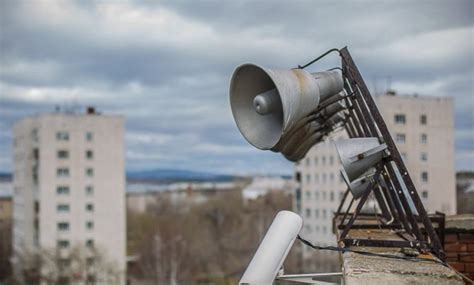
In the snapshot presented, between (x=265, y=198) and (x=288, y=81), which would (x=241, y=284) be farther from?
(x=265, y=198)

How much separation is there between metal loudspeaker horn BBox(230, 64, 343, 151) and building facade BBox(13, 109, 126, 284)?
104ft

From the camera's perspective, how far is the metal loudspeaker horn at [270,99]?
2965 millimetres

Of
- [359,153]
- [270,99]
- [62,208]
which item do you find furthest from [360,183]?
[62,208]

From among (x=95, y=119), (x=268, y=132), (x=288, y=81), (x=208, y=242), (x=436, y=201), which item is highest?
(x=95, y=119)

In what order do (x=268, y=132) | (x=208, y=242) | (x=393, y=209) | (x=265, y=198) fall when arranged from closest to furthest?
(x=268, y=132) < (x=393, y=209) < (x=208, y=242) < (x=265, y=198)

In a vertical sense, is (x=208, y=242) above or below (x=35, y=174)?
below

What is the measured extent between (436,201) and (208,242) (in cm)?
1919

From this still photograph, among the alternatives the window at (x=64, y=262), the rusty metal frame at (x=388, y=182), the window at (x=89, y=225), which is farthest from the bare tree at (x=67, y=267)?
the rusty metal frame at (x=388, y=182)

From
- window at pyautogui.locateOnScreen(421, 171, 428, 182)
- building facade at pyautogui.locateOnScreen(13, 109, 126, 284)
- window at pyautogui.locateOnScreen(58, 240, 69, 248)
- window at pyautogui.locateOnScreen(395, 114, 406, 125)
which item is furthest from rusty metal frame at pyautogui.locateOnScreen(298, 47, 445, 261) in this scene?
window at pyautogui.locateOnScreen(58, 240, 69, 248)

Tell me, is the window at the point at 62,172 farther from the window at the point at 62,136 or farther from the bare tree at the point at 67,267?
the bare tree at the point at 67,267

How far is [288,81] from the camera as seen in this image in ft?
9.68

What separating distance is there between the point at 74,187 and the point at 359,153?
34032 millimetres

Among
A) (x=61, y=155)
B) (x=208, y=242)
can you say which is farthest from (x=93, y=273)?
(x=208, y=242)

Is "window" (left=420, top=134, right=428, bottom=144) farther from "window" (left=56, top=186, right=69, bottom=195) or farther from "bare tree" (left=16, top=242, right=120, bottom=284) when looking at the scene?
"window" (left=56, top=186, right=69, bottom=195)
